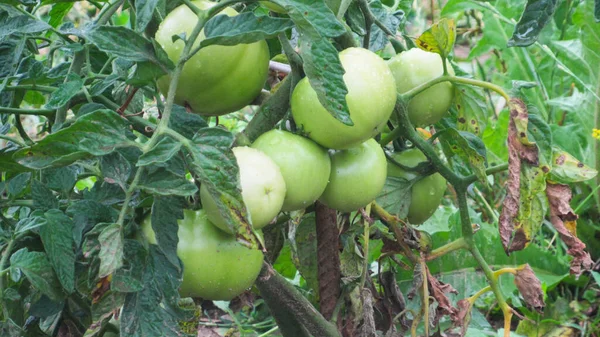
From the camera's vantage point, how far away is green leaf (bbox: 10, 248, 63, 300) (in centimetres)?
76

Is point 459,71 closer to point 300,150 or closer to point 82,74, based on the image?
point 300,150

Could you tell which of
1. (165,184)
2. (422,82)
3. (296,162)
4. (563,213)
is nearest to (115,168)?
(165,184)

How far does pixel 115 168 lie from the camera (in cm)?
70

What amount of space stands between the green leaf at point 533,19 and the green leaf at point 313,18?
30cm

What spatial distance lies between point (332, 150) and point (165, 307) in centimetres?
27

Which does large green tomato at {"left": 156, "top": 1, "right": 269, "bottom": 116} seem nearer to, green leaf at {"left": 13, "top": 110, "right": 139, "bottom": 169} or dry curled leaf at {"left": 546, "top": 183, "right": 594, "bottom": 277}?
green leaf at {"left": 13, "top": 110, "right": 139, "bottom": 169}

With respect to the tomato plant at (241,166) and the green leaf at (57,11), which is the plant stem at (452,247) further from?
the green leaf at (57,11)

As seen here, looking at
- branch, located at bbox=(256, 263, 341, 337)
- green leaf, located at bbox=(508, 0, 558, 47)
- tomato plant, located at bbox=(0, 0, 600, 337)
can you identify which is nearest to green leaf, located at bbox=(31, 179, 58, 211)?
tomato plant, located at bbox=(0, 0, 600, 337)

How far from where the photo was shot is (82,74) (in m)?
0.98

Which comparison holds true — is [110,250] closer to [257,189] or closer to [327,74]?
[257,189]

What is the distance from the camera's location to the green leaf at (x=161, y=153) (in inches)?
23.9

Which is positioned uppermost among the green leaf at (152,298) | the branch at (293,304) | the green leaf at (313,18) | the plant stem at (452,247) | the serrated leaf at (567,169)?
the green leaf at (313,18)

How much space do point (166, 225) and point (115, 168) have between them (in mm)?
78

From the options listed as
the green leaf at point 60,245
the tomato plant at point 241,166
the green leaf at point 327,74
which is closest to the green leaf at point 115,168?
the tomato plant at point 241,166
